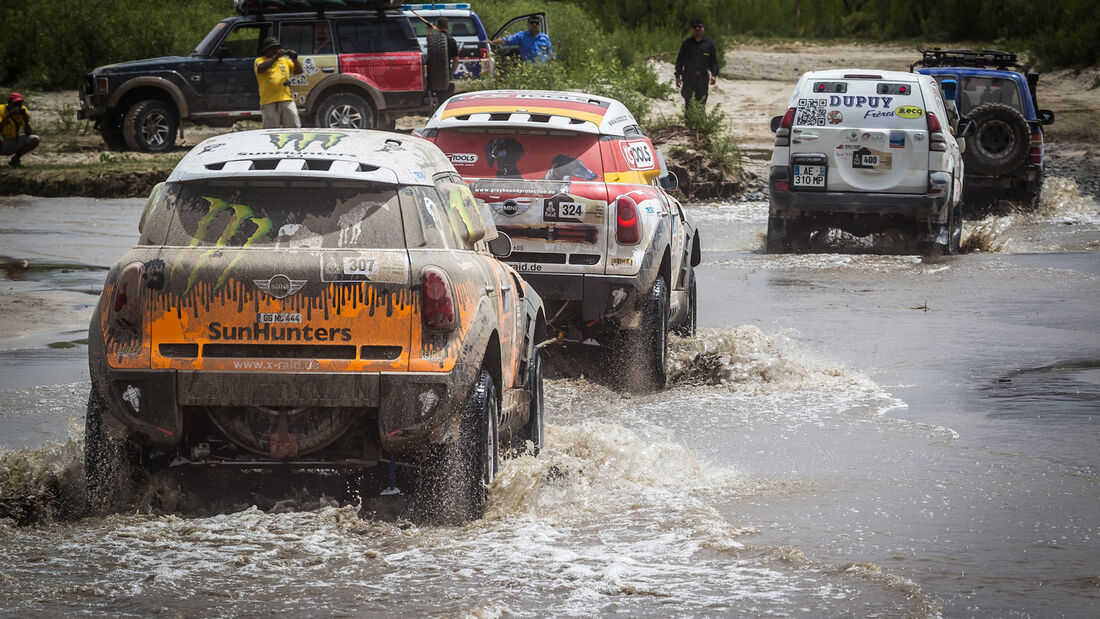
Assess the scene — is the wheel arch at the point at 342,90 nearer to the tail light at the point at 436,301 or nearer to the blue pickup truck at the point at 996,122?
the blue pickup truck at the point at 996,122

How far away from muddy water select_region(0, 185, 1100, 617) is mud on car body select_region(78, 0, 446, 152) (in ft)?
39.7

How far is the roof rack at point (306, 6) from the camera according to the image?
2362 centimetres

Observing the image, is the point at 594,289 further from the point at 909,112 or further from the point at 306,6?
the point at 306,6

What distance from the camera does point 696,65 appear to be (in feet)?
82.6

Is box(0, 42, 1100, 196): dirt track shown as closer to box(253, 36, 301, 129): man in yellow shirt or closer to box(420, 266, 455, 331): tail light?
box(253, 36, 301, 129): man in yellow shirt

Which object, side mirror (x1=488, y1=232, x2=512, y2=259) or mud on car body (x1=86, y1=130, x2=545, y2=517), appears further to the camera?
side mirror (x1=488, y1=232, x2=512, y2=259)

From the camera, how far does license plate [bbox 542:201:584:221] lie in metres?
9.31

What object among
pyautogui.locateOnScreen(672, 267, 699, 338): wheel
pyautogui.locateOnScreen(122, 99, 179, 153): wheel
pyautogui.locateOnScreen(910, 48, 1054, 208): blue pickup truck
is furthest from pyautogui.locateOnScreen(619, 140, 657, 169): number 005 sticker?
pyautogui.locateOnScreen(122, 99, 179, 153): wheel

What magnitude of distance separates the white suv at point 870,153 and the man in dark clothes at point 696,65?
9.14m

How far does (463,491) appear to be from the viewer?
19.9ft

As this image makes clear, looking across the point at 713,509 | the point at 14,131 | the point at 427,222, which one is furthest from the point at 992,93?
the point at 427,222

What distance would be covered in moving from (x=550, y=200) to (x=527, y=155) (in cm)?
46

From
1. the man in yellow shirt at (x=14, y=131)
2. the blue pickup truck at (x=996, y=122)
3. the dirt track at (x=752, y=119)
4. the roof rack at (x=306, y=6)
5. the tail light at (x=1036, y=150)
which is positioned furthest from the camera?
the roof rack at (x=306, y=6)

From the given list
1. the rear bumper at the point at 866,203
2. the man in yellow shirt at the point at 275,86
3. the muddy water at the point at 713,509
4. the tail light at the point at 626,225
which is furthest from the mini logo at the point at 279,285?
the man in yellow shirt at the point at 275,86
